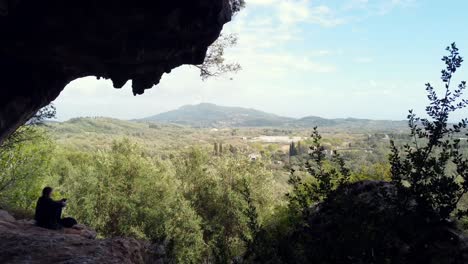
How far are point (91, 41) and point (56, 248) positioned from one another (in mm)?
9370

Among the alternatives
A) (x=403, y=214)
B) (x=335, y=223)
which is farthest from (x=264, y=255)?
(x=403, y=214)

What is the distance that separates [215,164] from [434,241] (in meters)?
41.6

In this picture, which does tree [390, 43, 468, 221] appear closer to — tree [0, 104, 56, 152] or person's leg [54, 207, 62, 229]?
person's leg [54, 207, 62, 229]

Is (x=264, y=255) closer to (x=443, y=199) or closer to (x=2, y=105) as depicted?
(x=443, y=199)

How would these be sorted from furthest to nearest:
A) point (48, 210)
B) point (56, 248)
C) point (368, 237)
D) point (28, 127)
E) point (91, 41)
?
point (28, 127), point (48, 210), point (91, 41), point (56, 248), point (368, 237)

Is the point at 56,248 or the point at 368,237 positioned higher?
the point at 368,237

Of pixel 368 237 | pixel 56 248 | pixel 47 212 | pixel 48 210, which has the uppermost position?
pixel 368 237

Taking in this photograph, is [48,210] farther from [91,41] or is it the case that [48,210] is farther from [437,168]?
[437,168]

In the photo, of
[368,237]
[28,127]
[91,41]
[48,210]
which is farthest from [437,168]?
[28,127]

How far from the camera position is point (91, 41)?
16109 millimetres

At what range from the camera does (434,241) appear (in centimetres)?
930

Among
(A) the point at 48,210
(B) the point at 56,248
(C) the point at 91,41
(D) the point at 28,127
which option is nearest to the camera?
(B) the point at 56,248

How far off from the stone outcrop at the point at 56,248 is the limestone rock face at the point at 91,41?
5409mm

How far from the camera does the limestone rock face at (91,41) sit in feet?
48.7
